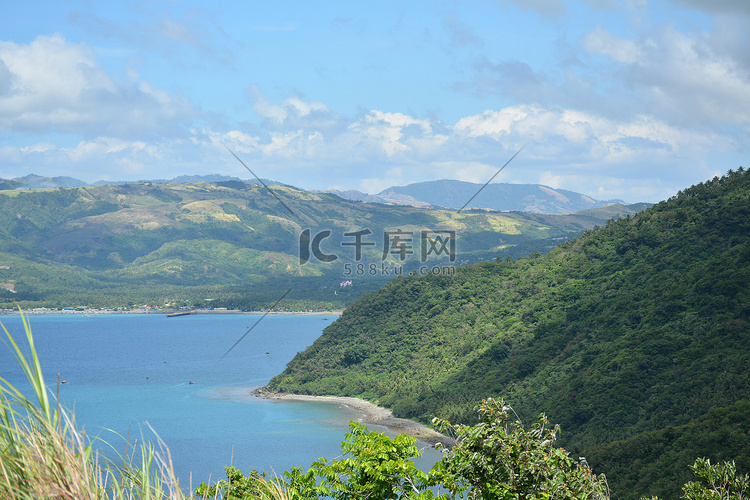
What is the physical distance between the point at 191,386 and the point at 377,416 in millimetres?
30617

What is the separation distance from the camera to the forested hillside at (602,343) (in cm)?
2677

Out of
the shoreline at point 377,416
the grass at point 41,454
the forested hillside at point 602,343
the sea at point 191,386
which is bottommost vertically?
the sea at point 191,386

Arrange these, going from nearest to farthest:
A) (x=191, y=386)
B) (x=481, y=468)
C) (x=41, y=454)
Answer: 1. (x=41, y=454)
2. (x=481, y=468)
3. (x=191, y=386)

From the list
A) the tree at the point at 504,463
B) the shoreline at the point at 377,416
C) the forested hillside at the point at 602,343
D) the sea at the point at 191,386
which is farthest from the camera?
the sea at the point at 191,386

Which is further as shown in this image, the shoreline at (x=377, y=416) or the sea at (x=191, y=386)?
the sea at (x=191, y=386)

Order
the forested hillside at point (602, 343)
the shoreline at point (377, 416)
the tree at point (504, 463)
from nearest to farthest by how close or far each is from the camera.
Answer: the tree at point (504, 463)
the forested hillside at point (602, 343)
the shoreline at point (377, 416)

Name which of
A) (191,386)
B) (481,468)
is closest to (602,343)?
(481,468)

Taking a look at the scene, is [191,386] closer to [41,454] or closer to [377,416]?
[377,416]

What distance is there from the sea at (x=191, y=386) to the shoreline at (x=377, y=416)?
96 cm

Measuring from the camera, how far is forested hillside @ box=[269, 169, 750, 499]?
87.8ft

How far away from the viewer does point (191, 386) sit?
7100 cm

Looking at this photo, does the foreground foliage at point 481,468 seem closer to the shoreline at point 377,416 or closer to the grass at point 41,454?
the grass at point 41,454

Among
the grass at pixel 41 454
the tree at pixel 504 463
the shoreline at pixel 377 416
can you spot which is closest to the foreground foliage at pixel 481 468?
the tree at pixel 504 463

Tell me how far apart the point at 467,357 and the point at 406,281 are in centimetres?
1516
